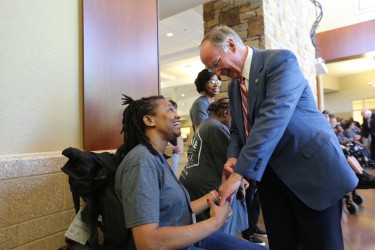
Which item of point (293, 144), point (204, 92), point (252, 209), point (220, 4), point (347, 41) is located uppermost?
point (347, 41)

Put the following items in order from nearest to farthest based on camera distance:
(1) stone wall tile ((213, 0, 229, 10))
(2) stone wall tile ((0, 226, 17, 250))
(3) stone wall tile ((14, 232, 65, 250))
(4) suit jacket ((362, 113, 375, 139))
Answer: (2) stone wall tile ((0, 226, 17, 250)), (3) stone wall tile ((14, 232, 65, 250)), (1) stone wall tile ((213, 0, 229, 10)), (4) suit jacket ((362, 113, 375, 139))

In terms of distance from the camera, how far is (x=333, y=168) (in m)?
1.07

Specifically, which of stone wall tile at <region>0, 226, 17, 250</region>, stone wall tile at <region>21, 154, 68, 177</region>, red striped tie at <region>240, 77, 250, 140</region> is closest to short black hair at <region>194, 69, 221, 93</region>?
red striped tie at <region>240, 77, 250, 140</region>

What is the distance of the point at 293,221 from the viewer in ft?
4.17

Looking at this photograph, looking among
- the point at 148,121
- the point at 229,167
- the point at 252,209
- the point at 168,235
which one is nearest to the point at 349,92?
the point at 252,209

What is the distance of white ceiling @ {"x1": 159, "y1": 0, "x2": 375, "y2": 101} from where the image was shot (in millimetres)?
5052

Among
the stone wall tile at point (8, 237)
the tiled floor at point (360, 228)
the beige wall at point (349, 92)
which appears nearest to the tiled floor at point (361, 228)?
the tiled floor at point (360, 228)

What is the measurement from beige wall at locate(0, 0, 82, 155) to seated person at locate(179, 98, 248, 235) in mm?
734

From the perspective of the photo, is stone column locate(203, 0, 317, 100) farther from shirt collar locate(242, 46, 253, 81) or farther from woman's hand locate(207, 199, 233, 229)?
woman's hand locate(207, 199, 233, 229)

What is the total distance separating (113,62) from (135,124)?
2.22 feet

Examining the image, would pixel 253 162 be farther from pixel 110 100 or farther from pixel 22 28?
pixel 22 28

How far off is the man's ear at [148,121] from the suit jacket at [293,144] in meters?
0.43

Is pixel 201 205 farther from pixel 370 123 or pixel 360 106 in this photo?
pixel 360 106

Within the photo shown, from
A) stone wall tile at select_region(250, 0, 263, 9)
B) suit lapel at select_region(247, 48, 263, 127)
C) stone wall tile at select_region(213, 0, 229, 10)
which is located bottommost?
suit lapel at select_region(247, 48, 263, 127)
